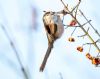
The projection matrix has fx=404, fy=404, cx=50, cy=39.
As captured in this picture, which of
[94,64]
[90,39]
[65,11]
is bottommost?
[94,64]

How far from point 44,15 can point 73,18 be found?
0.16 meters

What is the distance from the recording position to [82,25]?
2145 mm

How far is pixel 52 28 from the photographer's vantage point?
78.9 inches

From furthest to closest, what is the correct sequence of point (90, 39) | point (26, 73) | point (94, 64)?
1. point (94, 64)
2. point (90, 39)
3. point (26, 73)

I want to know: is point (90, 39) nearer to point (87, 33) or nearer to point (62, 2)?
point (87, 33)

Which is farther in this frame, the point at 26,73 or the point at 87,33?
the point at 87,33

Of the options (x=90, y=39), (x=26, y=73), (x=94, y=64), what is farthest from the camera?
(x=94, y=64)

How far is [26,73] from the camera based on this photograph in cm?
198

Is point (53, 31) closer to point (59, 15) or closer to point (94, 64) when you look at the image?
point (59, 15)

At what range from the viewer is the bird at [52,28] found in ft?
6.54

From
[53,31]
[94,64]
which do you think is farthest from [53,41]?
[94,64]

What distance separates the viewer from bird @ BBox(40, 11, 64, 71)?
6.54 feet

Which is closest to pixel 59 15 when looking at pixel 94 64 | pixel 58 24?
pixel 58 24

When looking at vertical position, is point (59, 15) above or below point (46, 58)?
above
